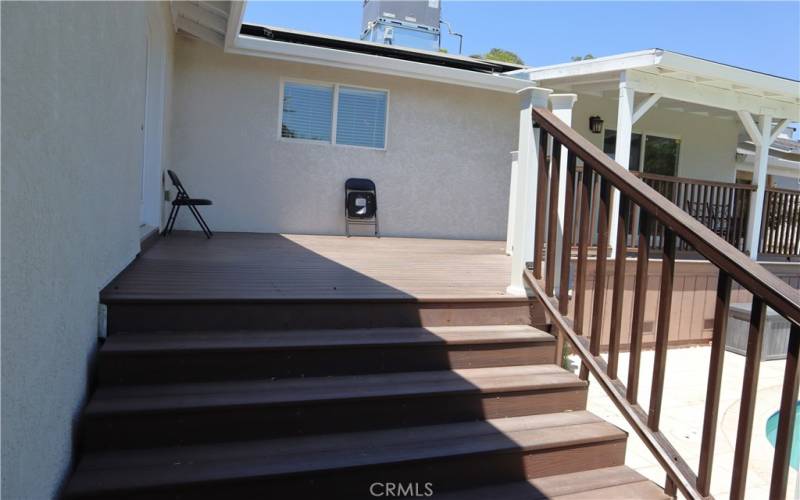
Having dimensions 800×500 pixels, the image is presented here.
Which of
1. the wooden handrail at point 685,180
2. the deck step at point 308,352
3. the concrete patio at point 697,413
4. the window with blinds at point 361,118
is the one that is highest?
the window with blinds at point 361,118

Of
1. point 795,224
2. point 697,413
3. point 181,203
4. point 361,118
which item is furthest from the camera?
point 795,224

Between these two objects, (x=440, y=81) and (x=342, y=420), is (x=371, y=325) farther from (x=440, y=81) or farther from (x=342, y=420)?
(x=440, y=81)

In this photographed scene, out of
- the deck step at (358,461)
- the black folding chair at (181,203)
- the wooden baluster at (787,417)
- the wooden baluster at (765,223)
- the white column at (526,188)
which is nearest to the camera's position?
the wooden baluster at (787,417)

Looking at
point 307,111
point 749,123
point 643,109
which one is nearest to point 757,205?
point 749,123

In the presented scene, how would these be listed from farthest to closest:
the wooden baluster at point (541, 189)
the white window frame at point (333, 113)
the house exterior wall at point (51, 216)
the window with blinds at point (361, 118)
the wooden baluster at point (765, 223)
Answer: the wooden baluster at point (765, 223) < the window with blinds at point (361, 118) < the white window frame at point (333, 113) < the wooden baluster at point (541, 189) < the house exterior wall at point (51, 216)

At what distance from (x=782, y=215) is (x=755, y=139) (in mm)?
1294

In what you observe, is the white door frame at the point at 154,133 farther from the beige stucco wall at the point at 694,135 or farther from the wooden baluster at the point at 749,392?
the beige stucco wall at the point at 694,135

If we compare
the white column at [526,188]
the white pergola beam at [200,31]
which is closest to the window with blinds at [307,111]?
the white pergola beam at [200,31]

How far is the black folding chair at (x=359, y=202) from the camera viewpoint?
7.69m

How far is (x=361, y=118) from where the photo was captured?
8.00m

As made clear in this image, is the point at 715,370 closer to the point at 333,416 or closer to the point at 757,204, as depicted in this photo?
the point at 333,416

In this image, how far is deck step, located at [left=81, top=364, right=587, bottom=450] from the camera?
212 cm

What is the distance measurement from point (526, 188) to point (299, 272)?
162 cm

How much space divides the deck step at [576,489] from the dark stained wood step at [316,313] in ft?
3.11
